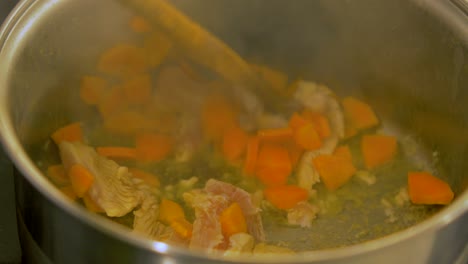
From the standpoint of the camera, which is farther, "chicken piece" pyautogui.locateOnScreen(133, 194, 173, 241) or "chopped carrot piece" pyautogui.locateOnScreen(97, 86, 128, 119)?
"chopped carrot piece" pyautogui.locateOnScreen(97, 86, 128, 119)

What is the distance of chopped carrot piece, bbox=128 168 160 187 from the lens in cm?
139

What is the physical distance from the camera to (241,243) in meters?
1.16

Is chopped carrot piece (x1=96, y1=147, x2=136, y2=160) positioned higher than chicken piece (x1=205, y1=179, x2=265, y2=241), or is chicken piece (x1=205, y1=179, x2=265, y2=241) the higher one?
chopped carrot piece (x1=96, y1=147, x2=136, y2=160)

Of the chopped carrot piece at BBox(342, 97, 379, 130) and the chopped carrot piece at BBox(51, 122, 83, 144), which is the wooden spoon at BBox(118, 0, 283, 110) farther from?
the chopped carrot piece at BBox(51, 122, 83, 144)

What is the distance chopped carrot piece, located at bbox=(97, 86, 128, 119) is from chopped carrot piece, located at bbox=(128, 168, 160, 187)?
159 millimetres

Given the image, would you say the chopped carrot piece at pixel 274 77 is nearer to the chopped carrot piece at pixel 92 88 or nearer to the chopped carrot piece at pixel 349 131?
the chopped carrot piece at pixel 349 131

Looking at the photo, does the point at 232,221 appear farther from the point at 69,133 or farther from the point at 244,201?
the point at 69,133

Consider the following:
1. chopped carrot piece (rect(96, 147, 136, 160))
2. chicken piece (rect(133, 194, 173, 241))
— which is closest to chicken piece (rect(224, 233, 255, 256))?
chicken piece (rect(133, 194, 173, 241))

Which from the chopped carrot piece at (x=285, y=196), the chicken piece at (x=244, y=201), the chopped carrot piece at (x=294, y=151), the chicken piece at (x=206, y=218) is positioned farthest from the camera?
the chopped carrot piece at (x=294, y=151)

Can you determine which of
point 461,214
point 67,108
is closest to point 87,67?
point 67,108

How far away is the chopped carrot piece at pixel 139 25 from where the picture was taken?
1417 mm

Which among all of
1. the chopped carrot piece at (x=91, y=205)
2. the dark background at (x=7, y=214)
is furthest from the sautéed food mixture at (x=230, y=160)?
the dark background at (x=7, y=214)

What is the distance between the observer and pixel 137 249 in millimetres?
836

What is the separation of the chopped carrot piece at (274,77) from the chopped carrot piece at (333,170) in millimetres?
210
